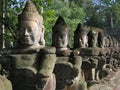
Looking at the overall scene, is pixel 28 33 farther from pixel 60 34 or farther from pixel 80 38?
pixel 80 38

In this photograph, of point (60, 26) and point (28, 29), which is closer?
point (28, 29)

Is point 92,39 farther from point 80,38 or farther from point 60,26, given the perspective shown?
point 60,26

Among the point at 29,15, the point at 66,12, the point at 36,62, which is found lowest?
the point at 36,62

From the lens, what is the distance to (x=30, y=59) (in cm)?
403

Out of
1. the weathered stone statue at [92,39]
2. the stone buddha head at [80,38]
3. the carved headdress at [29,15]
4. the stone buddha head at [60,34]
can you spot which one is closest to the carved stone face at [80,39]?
the stone buddha head at [80,38]

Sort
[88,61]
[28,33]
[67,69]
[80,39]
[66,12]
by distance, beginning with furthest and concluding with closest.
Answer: [66,12]
[80,39]
[88,61]
[67,69]
[28,33]

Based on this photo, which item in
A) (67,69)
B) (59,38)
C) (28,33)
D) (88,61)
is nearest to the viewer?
(28,33)

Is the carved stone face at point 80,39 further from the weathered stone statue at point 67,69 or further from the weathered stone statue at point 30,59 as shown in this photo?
the weathered stone statue at point 30,59

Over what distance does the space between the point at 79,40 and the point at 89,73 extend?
0.81 meters

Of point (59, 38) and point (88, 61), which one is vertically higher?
point (59, 38)

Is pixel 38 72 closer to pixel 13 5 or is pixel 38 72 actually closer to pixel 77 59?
pixel 77 59

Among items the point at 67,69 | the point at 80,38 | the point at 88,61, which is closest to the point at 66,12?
the point at 80,38

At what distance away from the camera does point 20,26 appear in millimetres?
4312

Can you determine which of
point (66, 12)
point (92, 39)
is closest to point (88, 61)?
point (92, 39)
